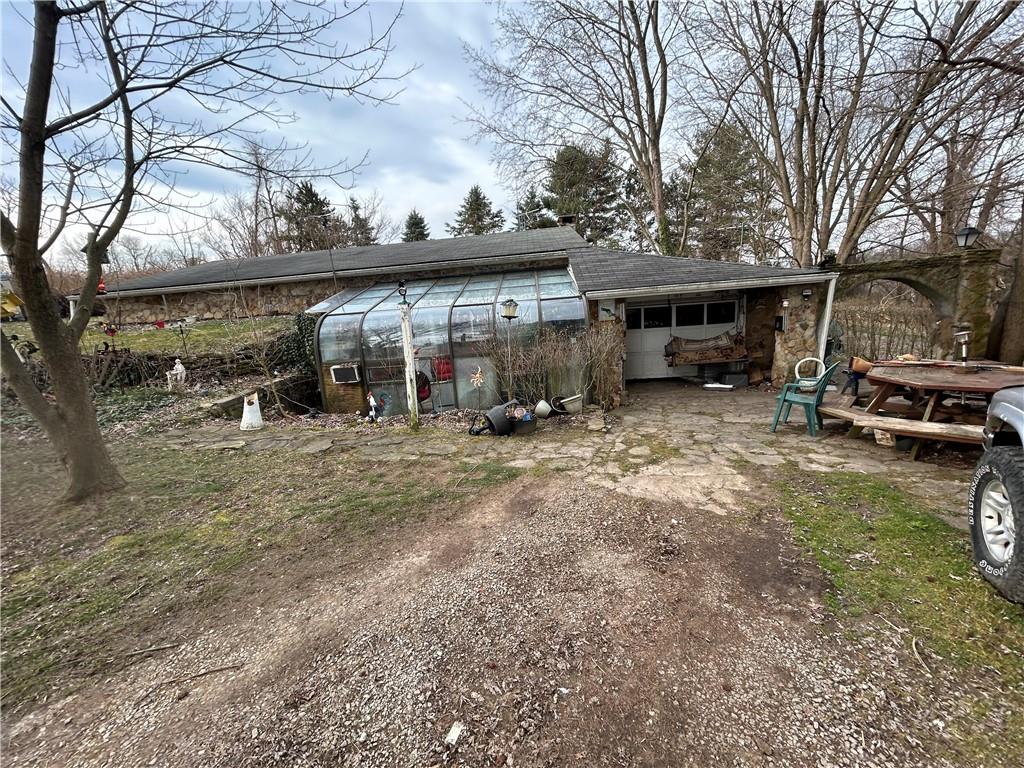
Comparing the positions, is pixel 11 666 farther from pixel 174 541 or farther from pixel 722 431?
pixel 722 431

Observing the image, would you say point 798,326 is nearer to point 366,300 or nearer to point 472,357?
point 472,357

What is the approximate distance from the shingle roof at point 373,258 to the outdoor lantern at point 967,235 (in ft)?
25.0

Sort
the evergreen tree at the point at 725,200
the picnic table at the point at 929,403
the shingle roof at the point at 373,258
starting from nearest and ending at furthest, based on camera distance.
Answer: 1. the picnic table at the point at 929,403
2. the shingle roof at the point at 373,258
3. the evergreen tree at the point at 725,200

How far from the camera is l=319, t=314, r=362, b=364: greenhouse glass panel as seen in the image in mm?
7621

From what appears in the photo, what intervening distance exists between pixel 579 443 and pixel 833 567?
9.91 feet

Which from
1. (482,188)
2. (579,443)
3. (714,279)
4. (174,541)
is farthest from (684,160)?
(174,541)

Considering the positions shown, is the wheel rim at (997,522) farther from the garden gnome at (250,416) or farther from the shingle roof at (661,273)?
the garden gnome at (250,416)

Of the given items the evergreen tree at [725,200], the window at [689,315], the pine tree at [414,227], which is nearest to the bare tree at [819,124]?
the evergreen tree at [725,200]

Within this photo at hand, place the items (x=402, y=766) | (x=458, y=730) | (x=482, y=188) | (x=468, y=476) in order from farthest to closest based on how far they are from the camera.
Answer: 1. (x=482, y=188)
2. (x=468, y=476)
3. (x=458, y=730)
4. (x=402, y=766)

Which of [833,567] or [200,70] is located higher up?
[200,70]

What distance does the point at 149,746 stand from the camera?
166 centimetres

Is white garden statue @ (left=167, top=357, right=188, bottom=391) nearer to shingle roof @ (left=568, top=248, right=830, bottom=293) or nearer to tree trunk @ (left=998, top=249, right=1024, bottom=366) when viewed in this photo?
shingle roof @ (left=568, top=248, right=830, bottom=293)

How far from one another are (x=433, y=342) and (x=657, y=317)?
5.56 metres

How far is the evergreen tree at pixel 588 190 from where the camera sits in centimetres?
1638
